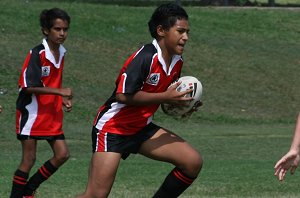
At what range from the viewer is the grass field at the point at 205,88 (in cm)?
1166

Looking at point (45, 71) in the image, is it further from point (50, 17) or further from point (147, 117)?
point (147, 117)

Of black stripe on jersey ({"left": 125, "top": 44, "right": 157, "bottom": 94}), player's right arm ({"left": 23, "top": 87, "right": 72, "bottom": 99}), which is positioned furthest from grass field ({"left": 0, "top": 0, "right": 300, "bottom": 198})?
Answer: black stripe on jersey ({"left": 125, "top": 44, "right": 157, "bottom": 94})

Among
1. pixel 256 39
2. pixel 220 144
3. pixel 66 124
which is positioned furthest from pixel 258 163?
pixel 256 39

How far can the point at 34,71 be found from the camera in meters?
9.38

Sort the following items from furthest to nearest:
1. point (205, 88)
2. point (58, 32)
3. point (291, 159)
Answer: point (205, 88) < point (58, 32) < point (291, 159)

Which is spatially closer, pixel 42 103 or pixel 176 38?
pixel 176 38

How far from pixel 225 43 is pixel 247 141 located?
36.5 ft

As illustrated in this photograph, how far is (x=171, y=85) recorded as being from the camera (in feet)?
26.0

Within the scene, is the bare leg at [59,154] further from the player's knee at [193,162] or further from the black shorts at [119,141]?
the player's knee at [193,162]

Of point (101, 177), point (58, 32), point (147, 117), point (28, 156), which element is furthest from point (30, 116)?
point (101, 177)

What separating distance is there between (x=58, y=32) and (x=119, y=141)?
6.55ft

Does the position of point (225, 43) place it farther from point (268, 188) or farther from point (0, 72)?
point (268, 188)

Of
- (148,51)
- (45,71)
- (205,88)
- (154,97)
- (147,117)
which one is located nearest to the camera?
(154,97)

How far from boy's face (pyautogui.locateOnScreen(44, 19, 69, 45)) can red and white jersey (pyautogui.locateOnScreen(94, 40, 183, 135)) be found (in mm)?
1652
